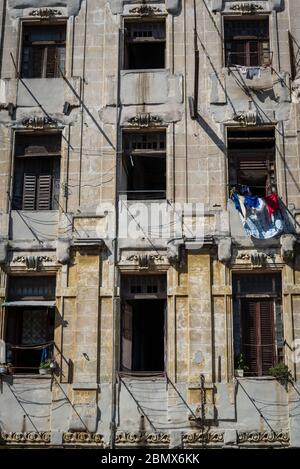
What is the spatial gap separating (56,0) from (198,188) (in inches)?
263

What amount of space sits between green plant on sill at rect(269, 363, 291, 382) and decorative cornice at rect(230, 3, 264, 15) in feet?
30.5

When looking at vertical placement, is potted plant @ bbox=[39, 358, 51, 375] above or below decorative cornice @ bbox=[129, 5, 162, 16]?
below

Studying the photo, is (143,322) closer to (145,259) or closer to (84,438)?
(145,259)

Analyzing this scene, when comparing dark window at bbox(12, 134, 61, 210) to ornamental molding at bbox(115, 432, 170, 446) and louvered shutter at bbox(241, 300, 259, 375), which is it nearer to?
louvered shutter at bbox(241, 300, 259, 375)

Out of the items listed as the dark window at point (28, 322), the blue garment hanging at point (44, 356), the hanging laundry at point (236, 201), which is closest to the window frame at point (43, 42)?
the dark window at point (28, 322)

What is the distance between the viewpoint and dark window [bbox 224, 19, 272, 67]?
19.2 metres

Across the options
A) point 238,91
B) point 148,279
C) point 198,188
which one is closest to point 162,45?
point 238,91

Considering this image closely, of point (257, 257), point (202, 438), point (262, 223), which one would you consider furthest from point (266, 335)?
point (202, 438)

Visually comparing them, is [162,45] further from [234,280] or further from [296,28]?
[234,280]

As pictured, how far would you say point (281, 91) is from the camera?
18.6 m

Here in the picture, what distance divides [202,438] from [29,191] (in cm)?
740

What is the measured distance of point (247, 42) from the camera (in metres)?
19.4

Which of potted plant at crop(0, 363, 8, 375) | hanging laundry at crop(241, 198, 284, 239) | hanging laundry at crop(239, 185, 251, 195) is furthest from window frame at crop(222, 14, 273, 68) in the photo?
potted plant at crop(0, 363, 8, 375)

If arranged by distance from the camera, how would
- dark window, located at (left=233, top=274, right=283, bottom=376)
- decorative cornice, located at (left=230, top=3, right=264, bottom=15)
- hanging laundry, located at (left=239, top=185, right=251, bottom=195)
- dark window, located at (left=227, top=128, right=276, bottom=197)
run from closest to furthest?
dark window, located at (left=233, top=274, right=283, bottom=376), hanging laundry, located at (left=239, top=185, right=251, bottom=195), dark window, located at (left=227, top=128, right=276, bottom=197), decorative cornice, located at (left=230, top=3, right=264, bottom=15)
